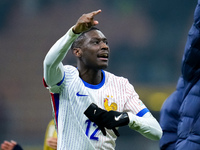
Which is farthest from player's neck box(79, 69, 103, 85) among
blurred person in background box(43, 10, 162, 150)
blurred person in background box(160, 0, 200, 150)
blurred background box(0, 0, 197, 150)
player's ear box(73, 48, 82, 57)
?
blurred background box(0, 0, 197, 150)

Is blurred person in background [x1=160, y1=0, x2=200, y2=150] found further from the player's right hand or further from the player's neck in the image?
the player's right hand

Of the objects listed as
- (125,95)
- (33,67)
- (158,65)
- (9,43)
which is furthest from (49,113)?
(125,95)

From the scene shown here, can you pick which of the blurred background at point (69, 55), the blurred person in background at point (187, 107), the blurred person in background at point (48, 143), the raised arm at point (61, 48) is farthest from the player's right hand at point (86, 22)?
the blurred background at point (69, 55)

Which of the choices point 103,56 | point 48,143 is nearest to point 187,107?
point 103,56

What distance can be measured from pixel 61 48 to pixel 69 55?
4941 millimetres

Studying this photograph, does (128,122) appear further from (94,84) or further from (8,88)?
(8,88)

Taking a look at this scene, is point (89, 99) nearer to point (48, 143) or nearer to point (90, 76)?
point (90, 76)

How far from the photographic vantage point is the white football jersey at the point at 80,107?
2.57 meters

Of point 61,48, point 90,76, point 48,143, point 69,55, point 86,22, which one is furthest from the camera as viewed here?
point 69,55

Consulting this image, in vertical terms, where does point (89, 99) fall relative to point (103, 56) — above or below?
below

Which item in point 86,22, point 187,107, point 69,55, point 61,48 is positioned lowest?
point 69,55

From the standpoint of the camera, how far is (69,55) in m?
7.31

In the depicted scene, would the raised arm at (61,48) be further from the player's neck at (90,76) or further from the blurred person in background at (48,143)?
the blurred person in background at (48,143)

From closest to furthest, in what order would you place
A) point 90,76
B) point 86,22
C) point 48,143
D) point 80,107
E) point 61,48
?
1. point 86,22
2. point 61,48
3. point 80,107
4. point 90,76
5. point 48,143
